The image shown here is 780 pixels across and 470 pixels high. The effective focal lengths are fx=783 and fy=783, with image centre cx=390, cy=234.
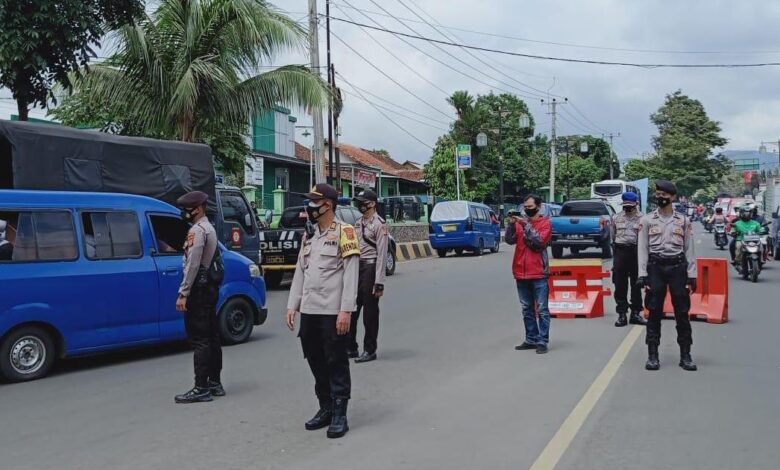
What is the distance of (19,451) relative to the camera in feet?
17.6

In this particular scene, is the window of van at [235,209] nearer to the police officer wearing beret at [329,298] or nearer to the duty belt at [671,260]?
the duty belt at [671,260]

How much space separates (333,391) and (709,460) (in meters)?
2.55

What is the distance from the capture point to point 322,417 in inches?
229

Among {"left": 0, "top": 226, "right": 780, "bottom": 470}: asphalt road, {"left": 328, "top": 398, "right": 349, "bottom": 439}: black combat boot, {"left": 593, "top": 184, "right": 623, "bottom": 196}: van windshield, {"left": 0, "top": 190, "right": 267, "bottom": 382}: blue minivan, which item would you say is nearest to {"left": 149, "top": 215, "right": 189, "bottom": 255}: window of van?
{"left": 0, "top": 190, "right": 267, "bottom": 382}: blue minivan

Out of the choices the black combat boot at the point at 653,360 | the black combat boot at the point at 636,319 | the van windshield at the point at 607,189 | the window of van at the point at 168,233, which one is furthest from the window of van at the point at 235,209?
the van windshield at the point at 607,189

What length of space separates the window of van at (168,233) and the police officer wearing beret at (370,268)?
2143 millimetres

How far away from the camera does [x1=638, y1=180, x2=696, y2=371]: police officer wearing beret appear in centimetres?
768

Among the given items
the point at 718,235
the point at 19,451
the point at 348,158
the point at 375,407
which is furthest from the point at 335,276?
the point at 348,158

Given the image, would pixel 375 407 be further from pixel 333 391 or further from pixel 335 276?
pixel 335 276

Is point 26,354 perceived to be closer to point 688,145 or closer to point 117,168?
point 117,168

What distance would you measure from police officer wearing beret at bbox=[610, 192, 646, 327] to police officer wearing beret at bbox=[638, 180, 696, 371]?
9.82ft

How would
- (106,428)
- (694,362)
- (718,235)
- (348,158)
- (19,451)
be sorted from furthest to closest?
(348,158) < (718,235) < (694,362) < (106,428) < (19,451)

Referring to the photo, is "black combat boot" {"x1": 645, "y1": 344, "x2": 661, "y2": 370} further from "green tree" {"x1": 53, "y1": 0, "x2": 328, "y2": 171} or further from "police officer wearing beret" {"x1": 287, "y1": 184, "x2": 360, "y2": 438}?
"green tree" {"x1": 53, "y1": 0, "x2": 328, "y2": 171}

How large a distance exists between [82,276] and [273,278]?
32.3 feet
